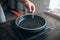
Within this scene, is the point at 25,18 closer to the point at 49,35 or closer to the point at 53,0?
the point at 49,35

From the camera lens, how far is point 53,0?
1408mm

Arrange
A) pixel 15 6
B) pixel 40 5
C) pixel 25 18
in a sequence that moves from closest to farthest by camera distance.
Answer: pixel 25 18, pixel 40 5, pixel 15 6

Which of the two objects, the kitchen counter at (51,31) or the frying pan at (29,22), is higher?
the frying pan at (29,22)

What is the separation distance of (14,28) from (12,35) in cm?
6

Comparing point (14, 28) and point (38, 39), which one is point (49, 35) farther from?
point (14, 28)

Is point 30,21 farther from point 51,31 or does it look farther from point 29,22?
point 51,31

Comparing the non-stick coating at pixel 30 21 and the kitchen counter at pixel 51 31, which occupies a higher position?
the non-stick coating at pixel 30 21

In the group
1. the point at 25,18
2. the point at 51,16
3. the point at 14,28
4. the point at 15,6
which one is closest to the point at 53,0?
the point at 51,16

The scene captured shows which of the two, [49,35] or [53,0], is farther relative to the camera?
[53,0]

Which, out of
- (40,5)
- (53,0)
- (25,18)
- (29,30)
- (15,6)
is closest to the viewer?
Answer: (29,30)

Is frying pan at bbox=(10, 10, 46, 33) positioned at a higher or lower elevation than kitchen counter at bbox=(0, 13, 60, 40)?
higher

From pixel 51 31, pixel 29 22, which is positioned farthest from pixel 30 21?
pixel 51 31

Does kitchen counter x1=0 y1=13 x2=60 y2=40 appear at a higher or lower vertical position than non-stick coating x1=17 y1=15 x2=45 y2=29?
lower

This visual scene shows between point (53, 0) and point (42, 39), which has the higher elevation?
point (53, 0)
